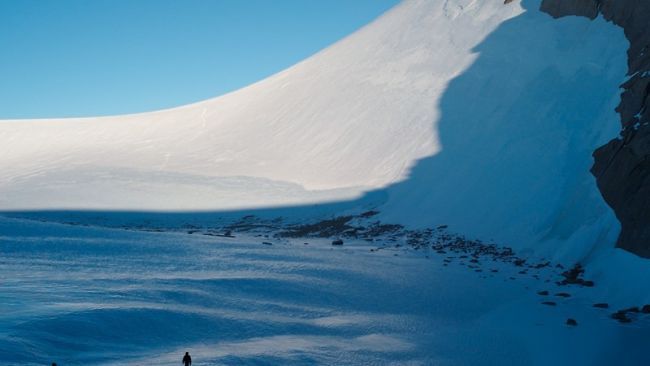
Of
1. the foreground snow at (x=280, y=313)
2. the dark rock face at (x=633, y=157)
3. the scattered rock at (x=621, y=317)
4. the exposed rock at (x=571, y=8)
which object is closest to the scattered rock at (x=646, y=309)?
the scattered rock at (x=621, y=317)

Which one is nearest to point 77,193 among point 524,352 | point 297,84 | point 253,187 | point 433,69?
point 253,187

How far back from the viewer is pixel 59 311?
9.86 metres

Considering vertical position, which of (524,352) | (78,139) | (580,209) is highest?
(78,139)

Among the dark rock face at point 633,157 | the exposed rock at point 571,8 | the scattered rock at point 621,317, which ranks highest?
the exposed rock at point 571,8

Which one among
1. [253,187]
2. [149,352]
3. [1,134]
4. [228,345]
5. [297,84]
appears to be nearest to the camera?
[149,352]

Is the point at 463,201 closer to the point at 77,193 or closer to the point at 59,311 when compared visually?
the point at 59,311

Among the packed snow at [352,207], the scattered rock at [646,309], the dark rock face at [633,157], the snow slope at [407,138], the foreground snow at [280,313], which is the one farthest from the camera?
the snow slope at [407,138]

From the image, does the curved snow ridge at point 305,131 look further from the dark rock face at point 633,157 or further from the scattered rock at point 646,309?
the scattered rock at point 646,309

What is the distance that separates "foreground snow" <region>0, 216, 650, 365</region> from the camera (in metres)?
9.09

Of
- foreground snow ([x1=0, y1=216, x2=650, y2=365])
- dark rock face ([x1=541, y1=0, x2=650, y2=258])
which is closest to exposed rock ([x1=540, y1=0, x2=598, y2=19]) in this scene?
dark rock face ([x1=541, y1=0, x2=650, y2=258])

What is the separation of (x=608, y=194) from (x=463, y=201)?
850cm

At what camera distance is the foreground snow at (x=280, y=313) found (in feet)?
29.8

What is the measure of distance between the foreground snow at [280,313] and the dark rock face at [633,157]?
7.45 feet

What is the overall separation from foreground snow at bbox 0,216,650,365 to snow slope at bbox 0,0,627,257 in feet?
16.6
